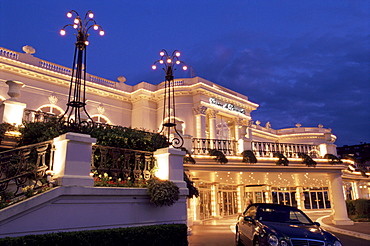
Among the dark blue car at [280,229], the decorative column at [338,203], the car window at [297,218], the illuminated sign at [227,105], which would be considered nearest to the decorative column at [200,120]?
the illuminated sign at [227,105]

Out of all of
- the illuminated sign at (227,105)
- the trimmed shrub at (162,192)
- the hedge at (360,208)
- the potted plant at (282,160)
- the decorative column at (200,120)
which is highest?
the illuminated sign at (227,105)

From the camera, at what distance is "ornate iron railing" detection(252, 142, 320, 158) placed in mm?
17281

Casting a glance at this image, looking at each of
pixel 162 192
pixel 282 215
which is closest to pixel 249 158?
pixel 282 215

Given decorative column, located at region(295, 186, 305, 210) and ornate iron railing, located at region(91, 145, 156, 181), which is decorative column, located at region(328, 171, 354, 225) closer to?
ornate iron railing, located at region(91, 145, 156, 181)

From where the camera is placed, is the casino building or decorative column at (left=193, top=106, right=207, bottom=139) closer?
the casino building

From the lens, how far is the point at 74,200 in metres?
6.02

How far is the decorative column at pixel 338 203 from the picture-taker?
17.7 metres

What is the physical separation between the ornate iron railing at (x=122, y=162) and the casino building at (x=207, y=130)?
3.94 meters

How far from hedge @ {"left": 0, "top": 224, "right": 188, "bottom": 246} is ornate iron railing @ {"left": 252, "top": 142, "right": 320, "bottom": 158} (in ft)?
34.8

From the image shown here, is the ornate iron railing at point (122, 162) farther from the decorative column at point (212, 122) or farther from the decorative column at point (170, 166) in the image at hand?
the decorative column at point (212, 122)

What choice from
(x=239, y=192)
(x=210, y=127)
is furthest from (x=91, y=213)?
(x=239, y=192)

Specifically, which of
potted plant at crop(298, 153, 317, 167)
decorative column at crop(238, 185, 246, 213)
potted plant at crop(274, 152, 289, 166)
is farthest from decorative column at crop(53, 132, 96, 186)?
decorative column at crop(238, 185, 246, 213)

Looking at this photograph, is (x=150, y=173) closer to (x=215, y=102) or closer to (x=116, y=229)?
(x=116, y=229)

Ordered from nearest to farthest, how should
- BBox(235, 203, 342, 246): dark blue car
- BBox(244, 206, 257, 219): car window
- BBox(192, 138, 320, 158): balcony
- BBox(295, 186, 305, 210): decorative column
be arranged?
1. BBox(235, 203, 342, 246): dark blue car
2. BBox(244, 206, 257, 219): car window
3. BBox(192, 138, 320, 158): balcony
4. BBox(295, 186, 305, 210): decorative column
